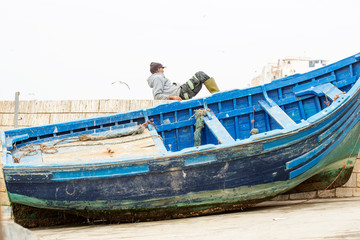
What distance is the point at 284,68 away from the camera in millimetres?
36312

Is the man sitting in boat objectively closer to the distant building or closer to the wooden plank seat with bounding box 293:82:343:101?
the wooden plank seat with bounding box 293:82:343:101

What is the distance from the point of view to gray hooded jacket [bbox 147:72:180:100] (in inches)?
276

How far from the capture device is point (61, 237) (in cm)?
380

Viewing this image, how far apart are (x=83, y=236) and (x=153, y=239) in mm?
886

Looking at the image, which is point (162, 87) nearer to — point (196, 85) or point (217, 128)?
point (196, 85)

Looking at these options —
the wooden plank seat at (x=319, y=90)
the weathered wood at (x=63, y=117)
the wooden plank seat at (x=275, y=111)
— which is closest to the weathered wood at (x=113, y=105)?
the weathered wood at (x=63, y=117)

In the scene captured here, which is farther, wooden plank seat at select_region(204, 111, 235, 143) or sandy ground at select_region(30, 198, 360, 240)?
wooden plank seat at select_region(204, 111, 235, 143)

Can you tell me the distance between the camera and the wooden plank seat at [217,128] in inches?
193

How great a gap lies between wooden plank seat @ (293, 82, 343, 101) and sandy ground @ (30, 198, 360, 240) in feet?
5.66

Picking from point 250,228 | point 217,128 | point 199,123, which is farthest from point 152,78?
point 250,228

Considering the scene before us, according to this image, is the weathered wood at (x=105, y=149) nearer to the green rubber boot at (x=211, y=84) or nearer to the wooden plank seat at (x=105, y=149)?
the wooden plank seat at (x=105, y=149)

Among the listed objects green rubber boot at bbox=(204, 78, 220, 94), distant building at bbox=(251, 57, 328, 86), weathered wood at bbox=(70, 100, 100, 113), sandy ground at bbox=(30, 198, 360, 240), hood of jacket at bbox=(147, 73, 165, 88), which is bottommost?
sandy ground at bbox=(30, 198, 360, 240)

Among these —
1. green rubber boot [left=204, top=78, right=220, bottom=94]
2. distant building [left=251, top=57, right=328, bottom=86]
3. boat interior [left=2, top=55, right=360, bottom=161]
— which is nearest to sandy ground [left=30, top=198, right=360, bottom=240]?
boat interior [left=2, top=55, right=360, bottom=161]

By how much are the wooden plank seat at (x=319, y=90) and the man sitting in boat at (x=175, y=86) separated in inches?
59.4
